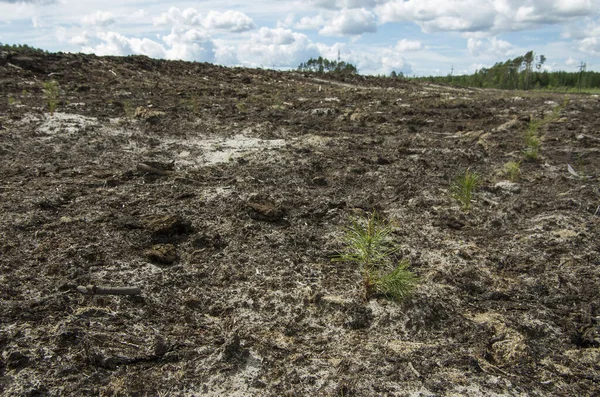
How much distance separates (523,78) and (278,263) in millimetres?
42354

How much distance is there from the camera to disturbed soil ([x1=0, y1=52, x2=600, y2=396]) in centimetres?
235

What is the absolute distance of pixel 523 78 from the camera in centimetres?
3894

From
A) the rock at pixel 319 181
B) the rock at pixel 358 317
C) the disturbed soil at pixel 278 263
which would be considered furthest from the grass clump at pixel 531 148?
the rock at pixel 358 317

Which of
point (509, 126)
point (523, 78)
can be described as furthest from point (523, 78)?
point (509, 126)

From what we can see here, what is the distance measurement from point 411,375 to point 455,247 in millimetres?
1768

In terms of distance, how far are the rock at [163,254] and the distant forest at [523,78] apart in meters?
33.0

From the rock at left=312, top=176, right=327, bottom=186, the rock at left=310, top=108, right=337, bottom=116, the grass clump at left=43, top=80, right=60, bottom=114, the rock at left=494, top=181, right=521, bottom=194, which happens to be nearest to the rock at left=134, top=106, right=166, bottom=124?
the grass clump at left=43, top=80, right=60, bottom=114

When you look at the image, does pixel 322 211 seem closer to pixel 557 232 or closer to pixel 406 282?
pixel 406 282

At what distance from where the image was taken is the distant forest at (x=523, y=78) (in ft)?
123

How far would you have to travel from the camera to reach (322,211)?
14.4ft

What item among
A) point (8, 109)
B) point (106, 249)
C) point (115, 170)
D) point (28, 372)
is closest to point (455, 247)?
point (106, 249)

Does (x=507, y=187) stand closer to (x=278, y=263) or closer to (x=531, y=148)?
(x=531, y=148)

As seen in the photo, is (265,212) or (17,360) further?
(265,212)

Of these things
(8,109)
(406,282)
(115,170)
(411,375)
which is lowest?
(411,375)
